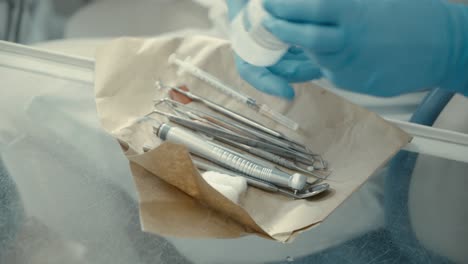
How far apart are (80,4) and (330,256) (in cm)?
92

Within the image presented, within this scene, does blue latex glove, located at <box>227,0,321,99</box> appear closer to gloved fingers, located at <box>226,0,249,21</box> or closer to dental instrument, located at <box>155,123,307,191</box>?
gloved fingers, located at <box>226,0,249,21</box>

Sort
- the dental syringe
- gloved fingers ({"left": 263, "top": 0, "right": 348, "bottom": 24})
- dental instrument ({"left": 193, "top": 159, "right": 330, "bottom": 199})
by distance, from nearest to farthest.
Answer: gloved fingers ({"left": 263, "top": 0, "right": 348, "bottom": 24}) → dental instrument ({"left": 193, "top": 159, "right": 330, "bottom": 199}) → the dental syringe

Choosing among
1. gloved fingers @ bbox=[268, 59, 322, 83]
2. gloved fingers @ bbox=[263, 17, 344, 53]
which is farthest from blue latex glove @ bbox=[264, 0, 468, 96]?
gloved fingers @ bbox=[268, 59, 322, 83]

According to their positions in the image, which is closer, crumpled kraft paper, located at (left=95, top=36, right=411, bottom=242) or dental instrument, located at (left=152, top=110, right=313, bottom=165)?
crumpled kraft paper, located at (left=95, top=36, right=411, bottom=242)

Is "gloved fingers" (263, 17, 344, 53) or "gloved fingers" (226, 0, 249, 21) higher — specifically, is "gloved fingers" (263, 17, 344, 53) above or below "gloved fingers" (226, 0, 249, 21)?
above

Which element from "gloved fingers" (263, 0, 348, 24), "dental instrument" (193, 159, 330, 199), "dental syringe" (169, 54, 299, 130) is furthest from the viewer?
"dental syringe" (169, 54, 299, 130)

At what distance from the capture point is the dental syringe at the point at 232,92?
0.81m

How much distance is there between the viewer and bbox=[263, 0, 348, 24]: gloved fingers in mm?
569

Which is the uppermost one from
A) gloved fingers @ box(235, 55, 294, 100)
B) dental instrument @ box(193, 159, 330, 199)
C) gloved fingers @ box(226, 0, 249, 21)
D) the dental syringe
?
gloved fingers @ box(226, 0, 249, 21)

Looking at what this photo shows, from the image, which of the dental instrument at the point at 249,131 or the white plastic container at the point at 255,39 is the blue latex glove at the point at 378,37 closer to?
the white plastic container at the point at 255,39

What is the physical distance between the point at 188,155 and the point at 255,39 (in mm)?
156

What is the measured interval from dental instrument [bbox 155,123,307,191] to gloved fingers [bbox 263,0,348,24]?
8.0 inches

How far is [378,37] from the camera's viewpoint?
592mm

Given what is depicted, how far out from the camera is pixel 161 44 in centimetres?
88
